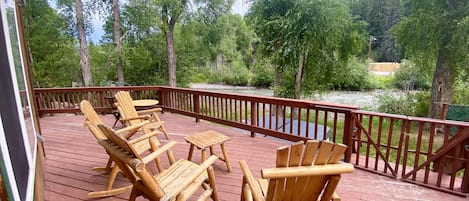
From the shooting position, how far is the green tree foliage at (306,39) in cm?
806

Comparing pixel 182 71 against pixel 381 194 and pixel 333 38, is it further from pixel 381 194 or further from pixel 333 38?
pixel 381 194

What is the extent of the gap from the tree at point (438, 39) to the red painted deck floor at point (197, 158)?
6089 millimetres

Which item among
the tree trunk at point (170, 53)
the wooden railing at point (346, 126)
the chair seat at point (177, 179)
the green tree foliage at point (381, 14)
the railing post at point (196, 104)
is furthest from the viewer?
the tree trunk at point (170, 53)

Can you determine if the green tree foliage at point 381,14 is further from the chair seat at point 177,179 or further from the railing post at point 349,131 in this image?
the chair seat at point 177,179

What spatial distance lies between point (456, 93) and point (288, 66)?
6.14 m

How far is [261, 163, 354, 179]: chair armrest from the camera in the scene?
129 cm

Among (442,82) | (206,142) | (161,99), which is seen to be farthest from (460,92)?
(206,142)

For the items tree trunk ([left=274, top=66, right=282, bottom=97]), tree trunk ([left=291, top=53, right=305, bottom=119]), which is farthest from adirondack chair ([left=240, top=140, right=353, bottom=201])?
tree trunk ([left=274, top=66, right=282, bottom=97])

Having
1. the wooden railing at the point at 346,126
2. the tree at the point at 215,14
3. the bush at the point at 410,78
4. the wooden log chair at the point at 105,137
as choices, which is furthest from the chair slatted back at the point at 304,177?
the bush at the point at 410,78

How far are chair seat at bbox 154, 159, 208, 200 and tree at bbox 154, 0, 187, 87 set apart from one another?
930cm

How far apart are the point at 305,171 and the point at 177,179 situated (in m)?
1.03

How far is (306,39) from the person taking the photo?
→ 27.5 feet

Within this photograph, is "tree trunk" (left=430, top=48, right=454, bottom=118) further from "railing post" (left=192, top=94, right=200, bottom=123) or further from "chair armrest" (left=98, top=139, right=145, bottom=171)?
"chair armrest" (left=98, top=139, right=145, bottom=171)

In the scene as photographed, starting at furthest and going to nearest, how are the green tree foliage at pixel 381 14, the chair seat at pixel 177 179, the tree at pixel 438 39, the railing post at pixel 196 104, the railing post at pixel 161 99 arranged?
the green tree foliage at pixel 381 14 < the tree at pixel 438 39 < the railing post at pixel 161 99 < the railing post at pixel 196 104 < the chair seat at pixel 177 179
